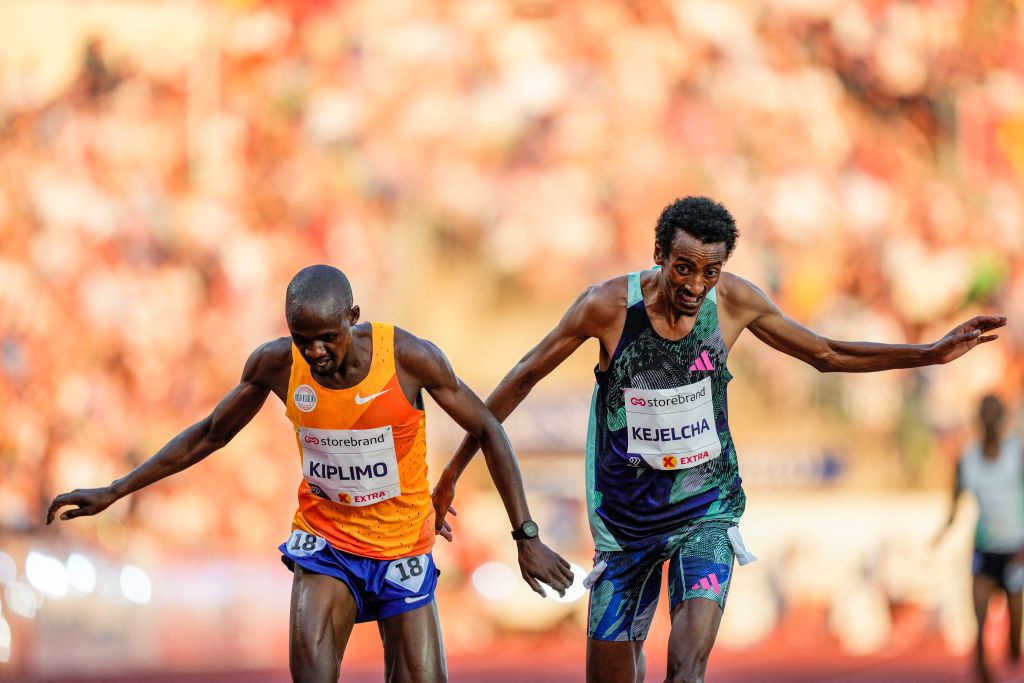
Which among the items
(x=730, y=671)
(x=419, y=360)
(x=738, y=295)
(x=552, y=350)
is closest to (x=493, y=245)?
(x=730, y=671)

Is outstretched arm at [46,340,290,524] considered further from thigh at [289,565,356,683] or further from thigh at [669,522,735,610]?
thigh at [669,522,735,610]

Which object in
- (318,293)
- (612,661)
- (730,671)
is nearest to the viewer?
(318,293)

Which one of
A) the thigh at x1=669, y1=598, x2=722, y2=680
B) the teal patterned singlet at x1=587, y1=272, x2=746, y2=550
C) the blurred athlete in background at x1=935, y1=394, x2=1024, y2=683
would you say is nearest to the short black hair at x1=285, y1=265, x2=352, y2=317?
the teal patterned singlet at x1=587, y1=272, x2=746, y2=550

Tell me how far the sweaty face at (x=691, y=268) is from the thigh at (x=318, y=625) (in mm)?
1538

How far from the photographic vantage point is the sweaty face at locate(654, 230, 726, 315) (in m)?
4.96

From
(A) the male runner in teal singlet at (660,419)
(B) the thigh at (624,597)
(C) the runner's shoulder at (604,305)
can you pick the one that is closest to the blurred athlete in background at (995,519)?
(A) the male runner in teal singlet at (660,419)

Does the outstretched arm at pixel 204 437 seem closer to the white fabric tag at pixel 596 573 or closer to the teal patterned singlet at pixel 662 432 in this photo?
the teal patterned singlet at pixel 662 432

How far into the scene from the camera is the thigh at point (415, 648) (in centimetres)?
513


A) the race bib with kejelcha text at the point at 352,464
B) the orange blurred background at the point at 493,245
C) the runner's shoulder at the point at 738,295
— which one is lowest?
the race bib with kejelcha text at the point at 352,464

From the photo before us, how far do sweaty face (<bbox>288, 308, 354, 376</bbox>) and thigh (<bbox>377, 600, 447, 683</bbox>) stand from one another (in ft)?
3.13

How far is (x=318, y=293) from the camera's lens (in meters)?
4.75

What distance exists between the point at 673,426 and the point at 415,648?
1.18 m

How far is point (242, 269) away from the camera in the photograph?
1390 centimetres

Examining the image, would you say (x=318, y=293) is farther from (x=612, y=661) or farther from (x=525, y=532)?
(x=612, y=661)
